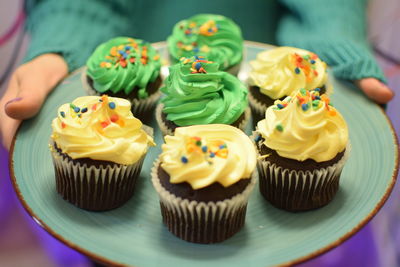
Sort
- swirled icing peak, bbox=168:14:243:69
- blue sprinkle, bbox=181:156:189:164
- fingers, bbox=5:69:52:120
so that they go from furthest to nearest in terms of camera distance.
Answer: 1. swirled icing peak, bbox=168:14:243:69
2. fingers, bbox=5:69:52:120
3. blue sprinkle, bbox=181:156:189:164

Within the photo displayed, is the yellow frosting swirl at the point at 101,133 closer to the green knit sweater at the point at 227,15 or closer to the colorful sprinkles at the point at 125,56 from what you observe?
the colorful sprinkles at the point at 125,56

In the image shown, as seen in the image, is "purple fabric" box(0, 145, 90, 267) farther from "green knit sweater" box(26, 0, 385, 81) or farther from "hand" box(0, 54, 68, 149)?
"green knit sweater" box(26, 0, 385, 81)

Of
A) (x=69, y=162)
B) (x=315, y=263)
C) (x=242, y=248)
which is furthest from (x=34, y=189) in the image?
(x=315, y=263)

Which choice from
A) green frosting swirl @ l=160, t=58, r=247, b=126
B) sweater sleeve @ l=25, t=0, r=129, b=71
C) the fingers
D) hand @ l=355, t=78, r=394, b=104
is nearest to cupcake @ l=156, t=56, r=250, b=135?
green frosting swirl @ l=160, t=58, r=247, b=126

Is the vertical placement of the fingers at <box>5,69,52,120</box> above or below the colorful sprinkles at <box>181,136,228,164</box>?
below

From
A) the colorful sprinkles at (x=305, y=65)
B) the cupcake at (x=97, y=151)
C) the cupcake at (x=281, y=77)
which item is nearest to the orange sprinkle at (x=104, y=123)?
the cupcake at (x=97, y=151)

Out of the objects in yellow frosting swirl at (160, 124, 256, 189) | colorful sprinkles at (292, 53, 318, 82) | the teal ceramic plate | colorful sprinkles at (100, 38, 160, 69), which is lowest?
the teal ceramic plate

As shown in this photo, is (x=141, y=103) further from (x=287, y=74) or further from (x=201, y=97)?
(x=287, y=74)
